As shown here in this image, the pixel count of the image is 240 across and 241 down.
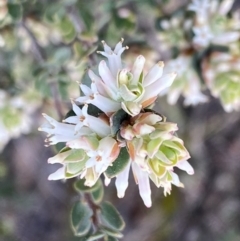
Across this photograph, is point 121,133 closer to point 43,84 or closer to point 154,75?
point 154,75

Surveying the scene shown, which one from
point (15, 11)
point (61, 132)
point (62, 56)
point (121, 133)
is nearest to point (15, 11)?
point (15, 11)

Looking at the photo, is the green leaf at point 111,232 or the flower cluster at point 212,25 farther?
the flower cluster at point 212,25

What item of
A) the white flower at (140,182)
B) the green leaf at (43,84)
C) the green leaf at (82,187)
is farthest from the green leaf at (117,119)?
the green leaf at (43,84)

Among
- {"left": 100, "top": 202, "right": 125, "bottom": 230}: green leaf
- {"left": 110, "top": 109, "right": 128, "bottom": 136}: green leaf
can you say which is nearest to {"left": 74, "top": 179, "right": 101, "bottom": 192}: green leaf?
{"left": 100, "top": 202, "right": 125, "bottom": 230}: green leaf

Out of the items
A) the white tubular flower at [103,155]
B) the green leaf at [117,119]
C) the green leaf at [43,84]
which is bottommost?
the white tubular flower at [103,155]

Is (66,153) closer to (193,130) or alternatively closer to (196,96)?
(196,96)

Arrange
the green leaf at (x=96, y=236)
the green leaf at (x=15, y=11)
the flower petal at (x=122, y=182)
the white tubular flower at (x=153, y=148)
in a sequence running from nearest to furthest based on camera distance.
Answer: the white tubular flower at (x=153, y=148)
the flower petal at (x=122, y=182)
the green leaf at (x=96, y=236)
the green leaf at (x=15, y=11)

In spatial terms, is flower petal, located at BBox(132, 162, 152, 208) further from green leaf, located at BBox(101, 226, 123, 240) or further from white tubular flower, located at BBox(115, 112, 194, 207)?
green leaf, located at BBox(101, 226, 123, 240)

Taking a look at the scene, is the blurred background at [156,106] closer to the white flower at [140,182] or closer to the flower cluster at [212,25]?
the flower cluster at [212,25]
